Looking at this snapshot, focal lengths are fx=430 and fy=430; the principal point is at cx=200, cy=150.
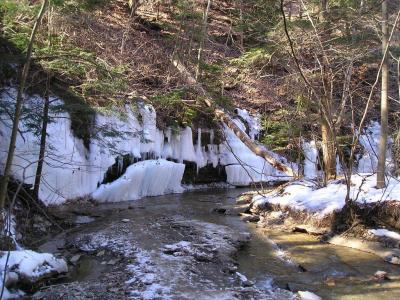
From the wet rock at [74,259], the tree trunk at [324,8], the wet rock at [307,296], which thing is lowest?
the wet rock at [307,296]

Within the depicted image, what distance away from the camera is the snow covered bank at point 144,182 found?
12.7 meters

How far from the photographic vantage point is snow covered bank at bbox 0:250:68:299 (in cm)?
514

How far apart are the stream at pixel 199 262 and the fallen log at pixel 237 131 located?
1.56 m

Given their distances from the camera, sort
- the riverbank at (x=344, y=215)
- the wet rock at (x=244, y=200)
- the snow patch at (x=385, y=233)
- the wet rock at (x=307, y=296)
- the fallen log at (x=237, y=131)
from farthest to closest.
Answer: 1. the wet rock at (x=244, y=200)
2. the fallen log at (x=237, y=131)
3. the riverbank at (x=344, y=215)
4. the snow patch at (x=385, y=233)
5. the wet rock at (x=307, y=296)

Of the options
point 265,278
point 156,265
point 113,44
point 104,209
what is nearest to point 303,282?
point 265,278

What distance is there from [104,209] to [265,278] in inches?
241

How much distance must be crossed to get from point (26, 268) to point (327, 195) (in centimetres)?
676

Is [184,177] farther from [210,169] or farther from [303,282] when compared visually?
[303,282]

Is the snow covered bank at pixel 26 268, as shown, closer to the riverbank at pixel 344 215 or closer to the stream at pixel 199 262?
the stream at pixel 199 262

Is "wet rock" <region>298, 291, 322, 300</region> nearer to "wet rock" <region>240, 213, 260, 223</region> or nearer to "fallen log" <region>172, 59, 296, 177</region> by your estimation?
"fallen log" <region>172, 59, 296, 177</region>

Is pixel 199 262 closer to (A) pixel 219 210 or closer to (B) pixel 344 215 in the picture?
(B) pixel 344 215

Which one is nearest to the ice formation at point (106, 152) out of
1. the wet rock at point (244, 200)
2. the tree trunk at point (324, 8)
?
the wet rock at point (244, 200)

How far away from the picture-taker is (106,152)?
12.5m

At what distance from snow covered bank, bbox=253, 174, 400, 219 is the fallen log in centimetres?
53
